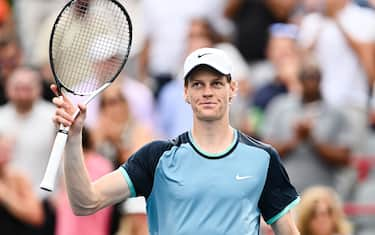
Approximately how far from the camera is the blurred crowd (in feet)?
37.7

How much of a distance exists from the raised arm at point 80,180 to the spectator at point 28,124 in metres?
5.39

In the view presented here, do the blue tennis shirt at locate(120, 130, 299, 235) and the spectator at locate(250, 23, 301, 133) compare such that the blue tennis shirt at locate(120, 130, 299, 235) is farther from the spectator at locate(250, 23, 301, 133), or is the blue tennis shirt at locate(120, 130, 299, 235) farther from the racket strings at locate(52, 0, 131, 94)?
the spectator at locate(250, 23, 301, 133)

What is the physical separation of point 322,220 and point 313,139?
1.35 meters

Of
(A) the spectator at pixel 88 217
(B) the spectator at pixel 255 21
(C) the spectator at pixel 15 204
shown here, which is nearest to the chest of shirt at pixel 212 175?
(A) the spectator at pixel 88 217

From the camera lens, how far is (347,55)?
496 inches

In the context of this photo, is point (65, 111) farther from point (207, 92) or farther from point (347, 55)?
point (347, 55)

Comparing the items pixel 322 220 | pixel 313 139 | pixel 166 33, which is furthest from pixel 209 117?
pixel 166 33

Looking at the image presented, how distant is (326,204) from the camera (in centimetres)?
1070

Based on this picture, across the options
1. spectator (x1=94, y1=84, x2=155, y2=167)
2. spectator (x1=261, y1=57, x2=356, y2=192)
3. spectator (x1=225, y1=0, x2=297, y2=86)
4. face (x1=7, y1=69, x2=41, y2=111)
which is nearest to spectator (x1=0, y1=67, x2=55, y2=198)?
face (x1=7, y1=69, x2=41, y2=111)

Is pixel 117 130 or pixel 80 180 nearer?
pixel 80 180

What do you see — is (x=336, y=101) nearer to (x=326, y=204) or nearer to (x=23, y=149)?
(x=326, y=204)

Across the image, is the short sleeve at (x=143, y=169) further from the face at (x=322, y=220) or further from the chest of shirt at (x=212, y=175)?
the face at (x=322, y=220)

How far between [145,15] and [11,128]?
2.99m

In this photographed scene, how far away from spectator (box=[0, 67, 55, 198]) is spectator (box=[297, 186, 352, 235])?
2683 millimetres
